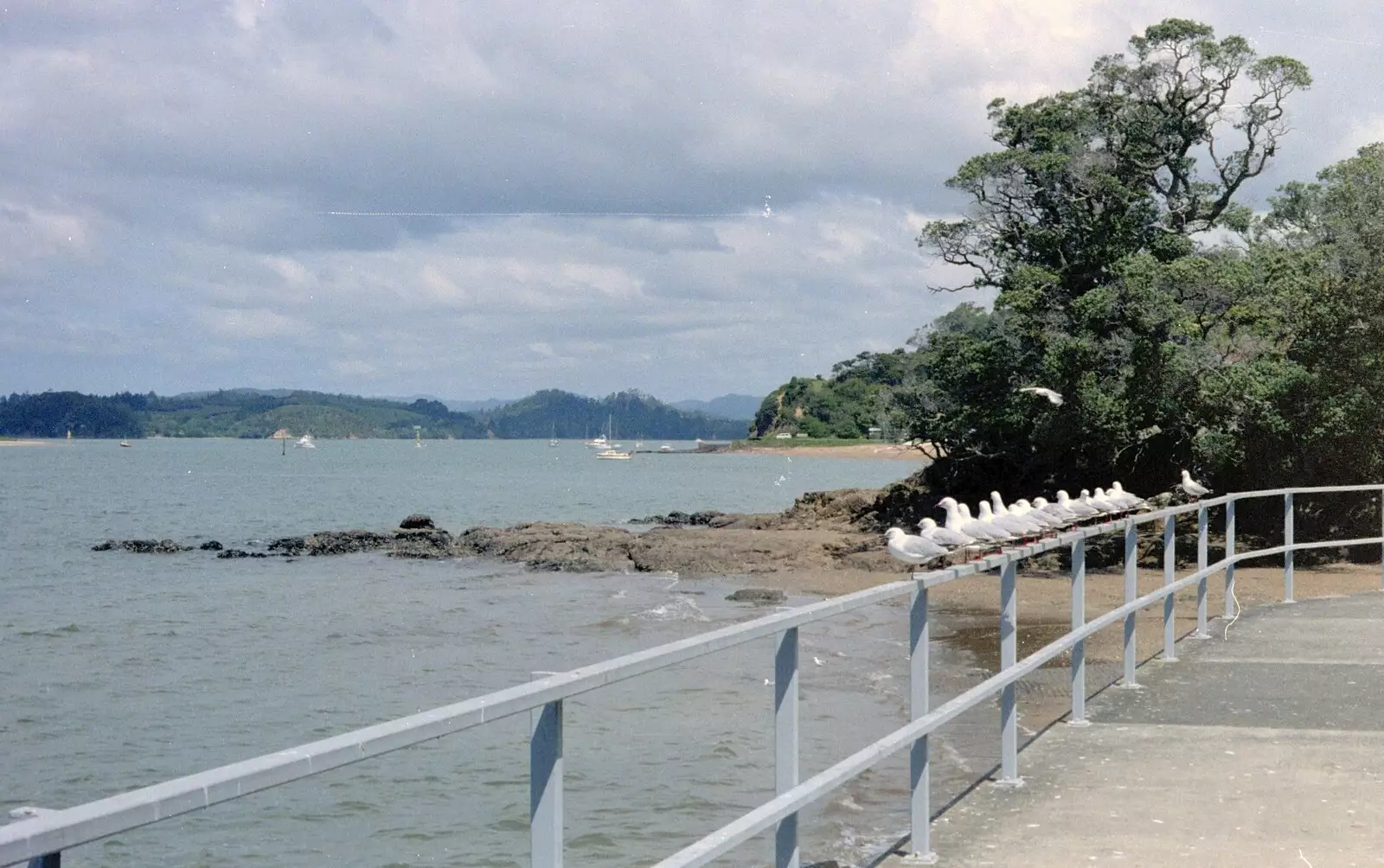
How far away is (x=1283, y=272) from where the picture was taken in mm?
28203

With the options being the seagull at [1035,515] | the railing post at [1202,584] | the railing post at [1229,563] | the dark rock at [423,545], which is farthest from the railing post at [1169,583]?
the dark rock at [423,545]

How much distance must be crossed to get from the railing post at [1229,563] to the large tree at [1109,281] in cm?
1487

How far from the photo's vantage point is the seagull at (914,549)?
7164 mm

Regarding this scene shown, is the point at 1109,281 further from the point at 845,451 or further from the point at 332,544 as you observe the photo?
the point at 845,451

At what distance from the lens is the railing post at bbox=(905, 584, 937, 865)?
5.81m

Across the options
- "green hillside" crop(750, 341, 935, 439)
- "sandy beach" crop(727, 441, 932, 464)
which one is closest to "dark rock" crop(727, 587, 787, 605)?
"green hillside" crop(750, 341, 935, 439)

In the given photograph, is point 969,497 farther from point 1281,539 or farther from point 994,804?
point 994,804

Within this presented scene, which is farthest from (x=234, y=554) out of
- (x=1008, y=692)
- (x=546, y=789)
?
(x=546, y=789)

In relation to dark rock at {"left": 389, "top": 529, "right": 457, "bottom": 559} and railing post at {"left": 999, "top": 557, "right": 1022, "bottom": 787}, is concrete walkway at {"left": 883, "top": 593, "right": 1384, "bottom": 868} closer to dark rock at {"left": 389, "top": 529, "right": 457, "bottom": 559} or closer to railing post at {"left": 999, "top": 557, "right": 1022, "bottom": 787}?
railing post at {"left": 999, "top": 557, "right": 1022, "bottom": 787}

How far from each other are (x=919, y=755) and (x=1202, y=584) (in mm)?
6252

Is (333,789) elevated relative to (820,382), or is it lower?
lower

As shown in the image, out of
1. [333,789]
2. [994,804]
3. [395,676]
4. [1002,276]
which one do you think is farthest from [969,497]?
[994,804]

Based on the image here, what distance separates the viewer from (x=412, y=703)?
55.5 ft

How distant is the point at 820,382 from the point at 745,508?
9761cm
